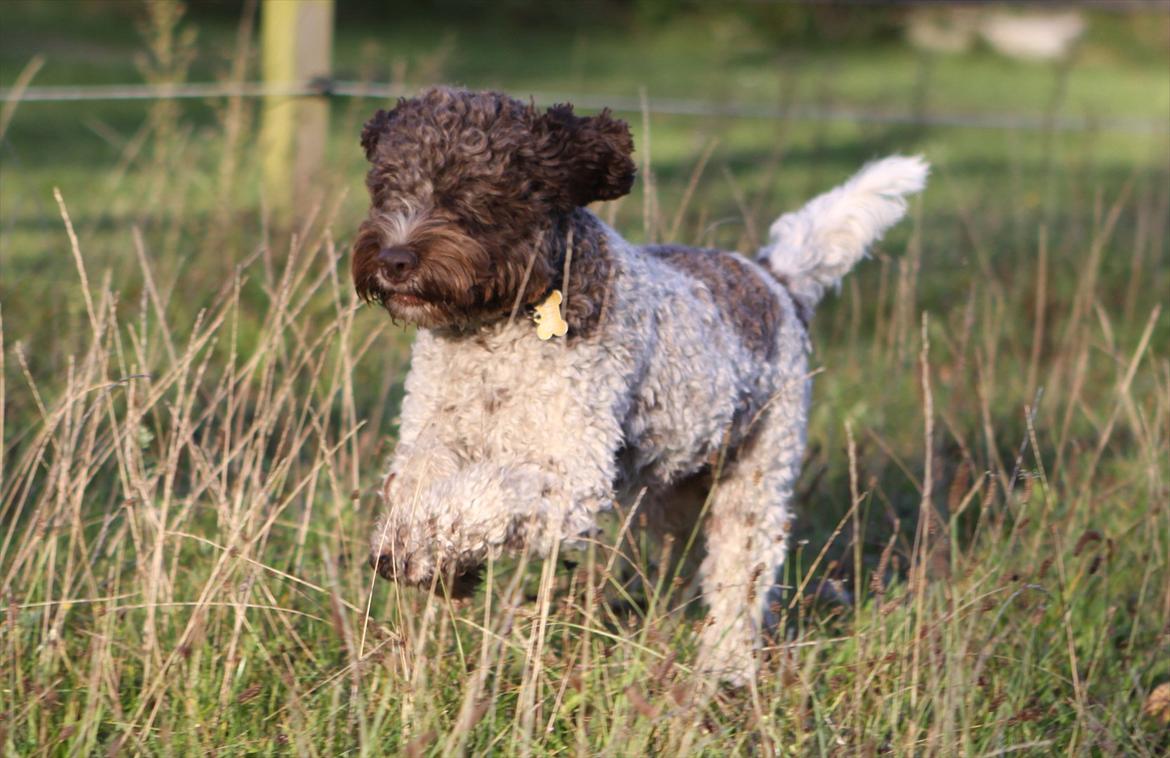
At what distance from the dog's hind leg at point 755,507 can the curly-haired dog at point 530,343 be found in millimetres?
100

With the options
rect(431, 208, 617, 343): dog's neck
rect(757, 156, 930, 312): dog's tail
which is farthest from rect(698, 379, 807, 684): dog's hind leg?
rect(431, 208, 617, 343): dog's neck

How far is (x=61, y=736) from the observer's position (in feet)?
11.5

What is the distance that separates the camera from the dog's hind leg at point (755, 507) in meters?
4.84

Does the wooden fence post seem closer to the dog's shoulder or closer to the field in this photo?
the field

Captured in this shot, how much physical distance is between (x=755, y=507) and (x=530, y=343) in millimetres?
1175

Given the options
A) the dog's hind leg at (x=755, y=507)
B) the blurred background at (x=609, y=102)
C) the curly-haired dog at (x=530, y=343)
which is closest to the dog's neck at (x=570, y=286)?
the curly-haired dog at (x=530, y=343)

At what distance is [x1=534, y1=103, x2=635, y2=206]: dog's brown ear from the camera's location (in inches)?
161

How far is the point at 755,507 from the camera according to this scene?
4887mm

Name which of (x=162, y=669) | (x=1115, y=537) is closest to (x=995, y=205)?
(x=1115, y=537)

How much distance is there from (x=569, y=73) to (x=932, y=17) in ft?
42.9

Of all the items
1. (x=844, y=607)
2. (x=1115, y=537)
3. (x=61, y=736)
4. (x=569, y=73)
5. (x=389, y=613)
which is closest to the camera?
(x=61, y=736)

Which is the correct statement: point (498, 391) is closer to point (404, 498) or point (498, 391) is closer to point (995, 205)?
point (404, 498)

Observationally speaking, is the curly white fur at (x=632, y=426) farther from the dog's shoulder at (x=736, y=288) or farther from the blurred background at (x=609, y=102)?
the blurred background at (x=609, y=102)

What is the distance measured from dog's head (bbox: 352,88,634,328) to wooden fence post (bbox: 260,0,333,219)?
12.3ft
